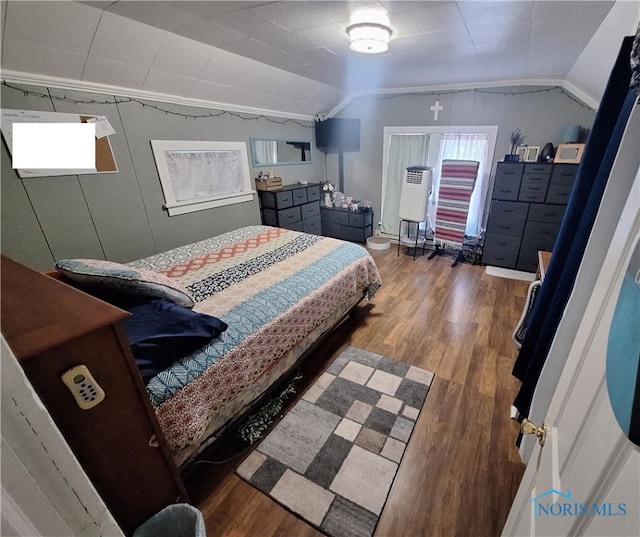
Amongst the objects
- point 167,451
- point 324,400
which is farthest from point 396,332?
point 167,451

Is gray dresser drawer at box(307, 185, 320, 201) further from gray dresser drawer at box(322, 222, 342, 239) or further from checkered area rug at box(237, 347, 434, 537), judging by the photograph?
checkered area rug at box(237, 347, 434, 537)

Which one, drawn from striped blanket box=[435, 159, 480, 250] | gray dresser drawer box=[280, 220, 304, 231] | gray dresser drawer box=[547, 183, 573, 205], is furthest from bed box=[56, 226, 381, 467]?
gray dresser drawer box=[547, 183, 573, 205]

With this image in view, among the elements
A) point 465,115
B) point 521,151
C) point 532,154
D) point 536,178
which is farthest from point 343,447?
point 465,115

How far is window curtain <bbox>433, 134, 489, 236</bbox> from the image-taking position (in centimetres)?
387

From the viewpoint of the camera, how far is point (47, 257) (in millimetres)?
2326

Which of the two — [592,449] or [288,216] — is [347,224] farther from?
[592,449]

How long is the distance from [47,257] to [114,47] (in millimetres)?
1740

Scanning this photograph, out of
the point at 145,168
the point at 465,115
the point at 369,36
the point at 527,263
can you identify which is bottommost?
the point at 527,263

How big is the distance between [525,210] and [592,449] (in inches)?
146

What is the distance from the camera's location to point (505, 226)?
3594mm

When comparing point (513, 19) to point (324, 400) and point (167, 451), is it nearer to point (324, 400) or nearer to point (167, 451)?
point (324, 400)

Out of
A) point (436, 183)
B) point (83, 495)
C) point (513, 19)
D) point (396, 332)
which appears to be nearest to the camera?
point (83, 495)

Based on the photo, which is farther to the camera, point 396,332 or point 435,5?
point 396,332

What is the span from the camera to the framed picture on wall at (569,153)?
300 centimetres
